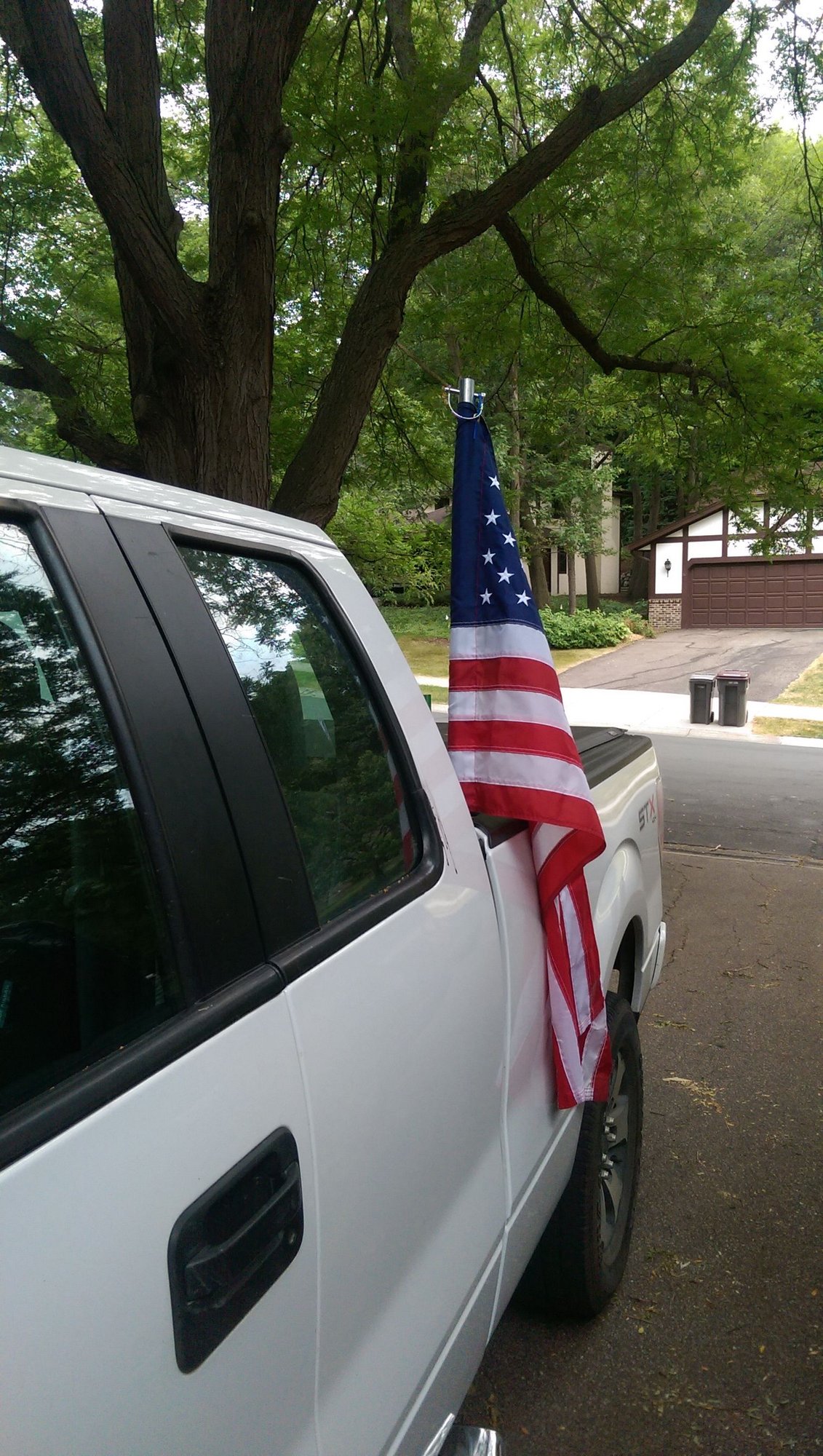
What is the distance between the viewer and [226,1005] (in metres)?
1.19

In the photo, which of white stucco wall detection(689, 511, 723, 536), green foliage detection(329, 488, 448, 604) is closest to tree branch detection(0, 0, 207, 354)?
green foliage detection(329, 488, 448, 604)

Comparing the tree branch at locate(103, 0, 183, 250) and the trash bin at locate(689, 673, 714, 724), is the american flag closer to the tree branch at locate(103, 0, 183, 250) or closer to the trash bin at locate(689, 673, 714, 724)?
the tree branch at locate(103, 0, 183, 250)

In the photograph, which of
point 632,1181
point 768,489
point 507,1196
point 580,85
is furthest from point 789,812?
point 507,1196

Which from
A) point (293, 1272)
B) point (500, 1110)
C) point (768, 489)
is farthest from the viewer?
point (768, 489)

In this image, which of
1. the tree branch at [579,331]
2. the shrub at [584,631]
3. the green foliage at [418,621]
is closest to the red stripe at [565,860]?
the tree branch at [579,331]

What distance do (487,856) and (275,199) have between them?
16.3 ft

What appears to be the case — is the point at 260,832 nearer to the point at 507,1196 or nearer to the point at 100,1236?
the point at 100,1236

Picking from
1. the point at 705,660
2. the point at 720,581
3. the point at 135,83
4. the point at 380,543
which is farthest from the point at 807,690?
the point at 135,83

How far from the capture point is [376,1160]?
1.42m

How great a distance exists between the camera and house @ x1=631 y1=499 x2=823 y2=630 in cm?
3091

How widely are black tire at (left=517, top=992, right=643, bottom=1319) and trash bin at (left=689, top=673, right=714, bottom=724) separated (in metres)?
14.5

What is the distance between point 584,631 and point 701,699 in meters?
12.9

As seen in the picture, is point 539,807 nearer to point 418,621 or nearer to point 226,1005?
point 226,1005

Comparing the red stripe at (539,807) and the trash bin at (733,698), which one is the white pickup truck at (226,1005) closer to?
the red stripe at (539,807)
